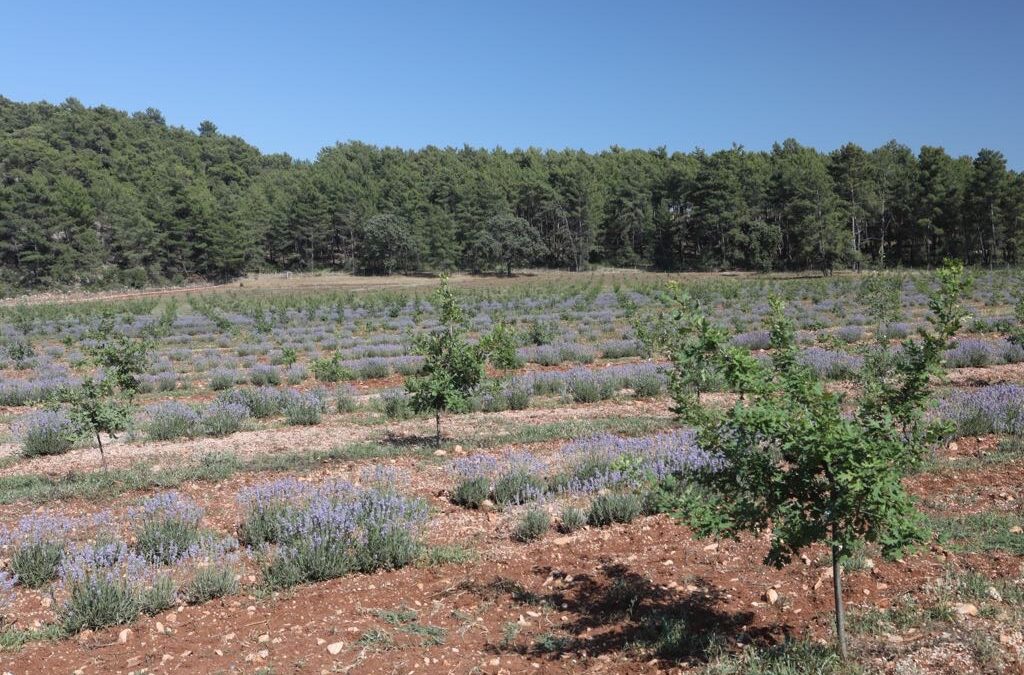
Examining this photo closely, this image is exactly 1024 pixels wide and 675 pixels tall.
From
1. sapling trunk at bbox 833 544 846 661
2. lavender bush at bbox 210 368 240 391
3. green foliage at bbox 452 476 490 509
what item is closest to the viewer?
sapling trunk at bbox 833 544 846 661

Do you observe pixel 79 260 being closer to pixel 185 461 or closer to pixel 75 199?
pixel 75 199

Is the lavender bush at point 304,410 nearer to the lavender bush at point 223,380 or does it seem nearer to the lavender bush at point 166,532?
the lavender bush at point 223,380

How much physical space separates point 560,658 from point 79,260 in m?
83.2

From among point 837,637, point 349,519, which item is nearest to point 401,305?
point 349,519

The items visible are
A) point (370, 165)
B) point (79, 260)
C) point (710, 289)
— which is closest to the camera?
point (710, 289)

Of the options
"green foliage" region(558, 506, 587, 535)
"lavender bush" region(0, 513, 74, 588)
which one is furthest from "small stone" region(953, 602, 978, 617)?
"lavender bush" region(0, 513, 74, 588)

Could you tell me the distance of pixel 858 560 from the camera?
5625mm

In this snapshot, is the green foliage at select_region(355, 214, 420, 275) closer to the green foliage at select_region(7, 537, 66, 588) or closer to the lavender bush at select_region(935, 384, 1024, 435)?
the lavender bush at select_region(935, 384, 1024, 435)

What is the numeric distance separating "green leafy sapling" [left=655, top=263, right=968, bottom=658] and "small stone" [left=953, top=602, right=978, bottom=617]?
1.11 meters

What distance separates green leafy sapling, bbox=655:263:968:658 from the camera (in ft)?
12.3

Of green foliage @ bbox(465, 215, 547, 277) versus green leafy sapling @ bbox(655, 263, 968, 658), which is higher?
green foliage @ bbox(465, 215, 547, 277)

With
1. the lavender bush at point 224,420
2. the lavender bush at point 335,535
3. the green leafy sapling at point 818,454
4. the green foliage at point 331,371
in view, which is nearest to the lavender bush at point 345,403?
the lavender bush at point 224,420

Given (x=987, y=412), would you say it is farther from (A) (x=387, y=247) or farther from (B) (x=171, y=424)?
(A) (x=387, y=247)

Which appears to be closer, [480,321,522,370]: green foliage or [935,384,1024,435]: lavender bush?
[935,384,1024,435]: lavender bush
